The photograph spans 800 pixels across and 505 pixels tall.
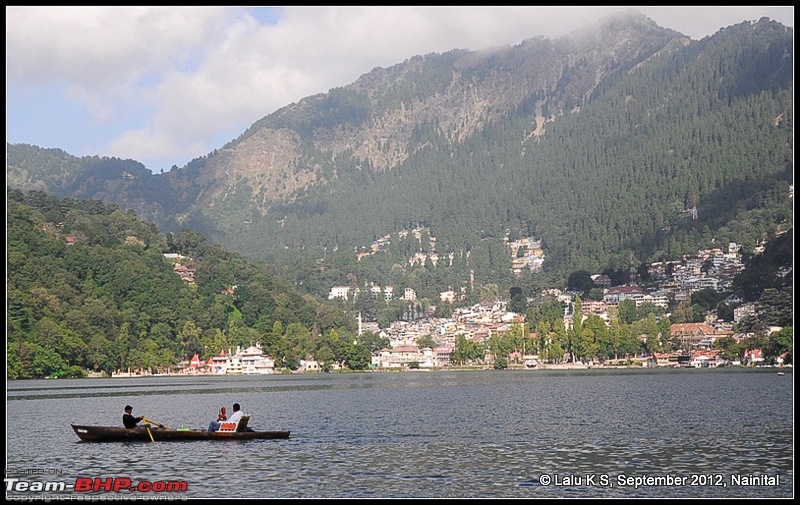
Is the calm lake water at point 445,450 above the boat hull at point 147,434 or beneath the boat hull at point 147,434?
beneath

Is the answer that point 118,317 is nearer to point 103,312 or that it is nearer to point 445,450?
point 103,312

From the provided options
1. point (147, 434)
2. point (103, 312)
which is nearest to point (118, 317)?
point (103, 312)

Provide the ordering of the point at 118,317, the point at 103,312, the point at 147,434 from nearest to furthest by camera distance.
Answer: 1. the point at 147,434
2. the point at 103,312
3. the point at 118,317

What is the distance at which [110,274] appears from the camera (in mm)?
166875

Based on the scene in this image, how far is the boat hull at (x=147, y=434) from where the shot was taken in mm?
49625

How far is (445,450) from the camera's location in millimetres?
47344

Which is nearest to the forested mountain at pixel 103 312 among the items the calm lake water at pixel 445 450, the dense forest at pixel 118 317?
the dense forest at pixel 118 317

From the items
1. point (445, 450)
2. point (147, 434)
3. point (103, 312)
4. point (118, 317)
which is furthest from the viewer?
point (118, 317)

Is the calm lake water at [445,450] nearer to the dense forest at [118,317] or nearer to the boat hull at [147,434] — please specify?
the boat hull at [147,434]

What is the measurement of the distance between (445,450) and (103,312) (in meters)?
114

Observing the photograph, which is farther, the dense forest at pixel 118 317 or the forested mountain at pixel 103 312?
the dense forest at pixel 118 317

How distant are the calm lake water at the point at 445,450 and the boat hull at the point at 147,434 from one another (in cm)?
37

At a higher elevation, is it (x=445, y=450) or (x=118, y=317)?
(x=118, y=317)

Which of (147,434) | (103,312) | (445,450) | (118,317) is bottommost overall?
(445,450)
